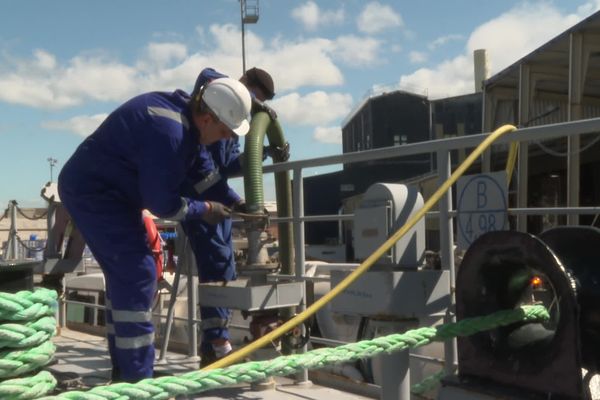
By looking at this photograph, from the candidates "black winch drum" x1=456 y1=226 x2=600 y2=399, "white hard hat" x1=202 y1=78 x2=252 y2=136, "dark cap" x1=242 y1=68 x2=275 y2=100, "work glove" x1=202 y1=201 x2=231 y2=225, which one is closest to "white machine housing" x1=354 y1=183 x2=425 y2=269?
"black winch drum" x1=456 y1=226 x2=600 y2=399

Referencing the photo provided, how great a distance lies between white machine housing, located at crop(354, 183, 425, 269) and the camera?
2578 millimetres

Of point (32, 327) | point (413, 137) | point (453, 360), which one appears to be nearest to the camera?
point (32, 327)

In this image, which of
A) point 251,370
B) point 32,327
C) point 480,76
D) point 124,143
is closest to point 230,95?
point 124,143

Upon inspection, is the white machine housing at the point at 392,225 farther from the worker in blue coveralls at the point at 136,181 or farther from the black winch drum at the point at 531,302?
the worker in blue coveralls at the point at 136,181

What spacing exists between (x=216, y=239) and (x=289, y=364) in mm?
2049

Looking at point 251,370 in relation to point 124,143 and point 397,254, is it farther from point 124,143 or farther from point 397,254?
point 124,143

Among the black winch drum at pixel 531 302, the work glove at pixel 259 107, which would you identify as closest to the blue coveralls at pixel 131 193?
the work glove at pixel 259 107

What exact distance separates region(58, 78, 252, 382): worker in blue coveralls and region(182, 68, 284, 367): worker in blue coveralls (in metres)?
0.58

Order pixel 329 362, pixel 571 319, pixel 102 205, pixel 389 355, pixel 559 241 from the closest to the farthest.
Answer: pixel 571 319, pixel 329 362, pixel 559 241, pixel 389 355, pixel 102 205

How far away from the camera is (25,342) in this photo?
1463 millimetres

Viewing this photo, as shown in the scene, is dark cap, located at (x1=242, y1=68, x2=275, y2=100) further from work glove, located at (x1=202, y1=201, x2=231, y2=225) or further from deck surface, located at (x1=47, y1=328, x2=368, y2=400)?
deck surface, located at (x1=47, y1=328, x2=368, y2=400)

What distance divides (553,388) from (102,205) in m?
2.14

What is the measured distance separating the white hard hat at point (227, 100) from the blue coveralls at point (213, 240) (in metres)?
0.71

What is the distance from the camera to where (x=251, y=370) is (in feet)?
6.18
